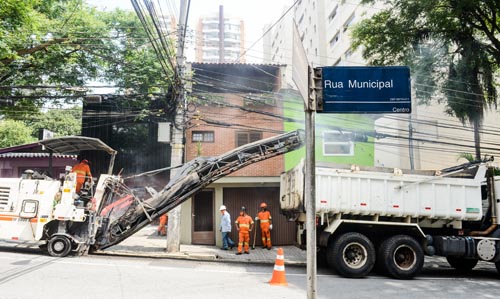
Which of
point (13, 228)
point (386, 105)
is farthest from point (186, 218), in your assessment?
point (386, 105)

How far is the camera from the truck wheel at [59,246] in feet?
31.6

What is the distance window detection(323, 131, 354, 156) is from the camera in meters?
17.5

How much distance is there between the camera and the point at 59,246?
31.8ft

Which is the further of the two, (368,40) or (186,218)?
(186,218)

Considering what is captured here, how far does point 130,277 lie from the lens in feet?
24.9

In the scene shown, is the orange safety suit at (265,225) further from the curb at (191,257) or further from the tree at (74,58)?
the tree at (74,58)

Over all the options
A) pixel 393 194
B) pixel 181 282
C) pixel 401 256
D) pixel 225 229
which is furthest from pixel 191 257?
pixel 393 194

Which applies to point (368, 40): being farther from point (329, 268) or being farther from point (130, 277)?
point (130, 277)

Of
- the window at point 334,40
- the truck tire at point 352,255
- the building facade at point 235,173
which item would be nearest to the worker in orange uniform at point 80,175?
the building facade at point 235,173

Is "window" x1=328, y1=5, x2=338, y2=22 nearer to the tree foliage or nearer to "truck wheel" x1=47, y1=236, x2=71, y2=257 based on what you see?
the tree foliage

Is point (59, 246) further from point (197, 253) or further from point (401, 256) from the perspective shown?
point (401, 256)

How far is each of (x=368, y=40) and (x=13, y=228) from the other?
12.5 meters

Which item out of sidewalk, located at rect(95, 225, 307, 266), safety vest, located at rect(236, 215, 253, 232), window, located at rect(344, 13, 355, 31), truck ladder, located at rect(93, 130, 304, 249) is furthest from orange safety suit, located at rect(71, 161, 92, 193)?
window, located at rect(344, 13, 355, 31)

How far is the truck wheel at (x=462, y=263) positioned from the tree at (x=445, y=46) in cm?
489
